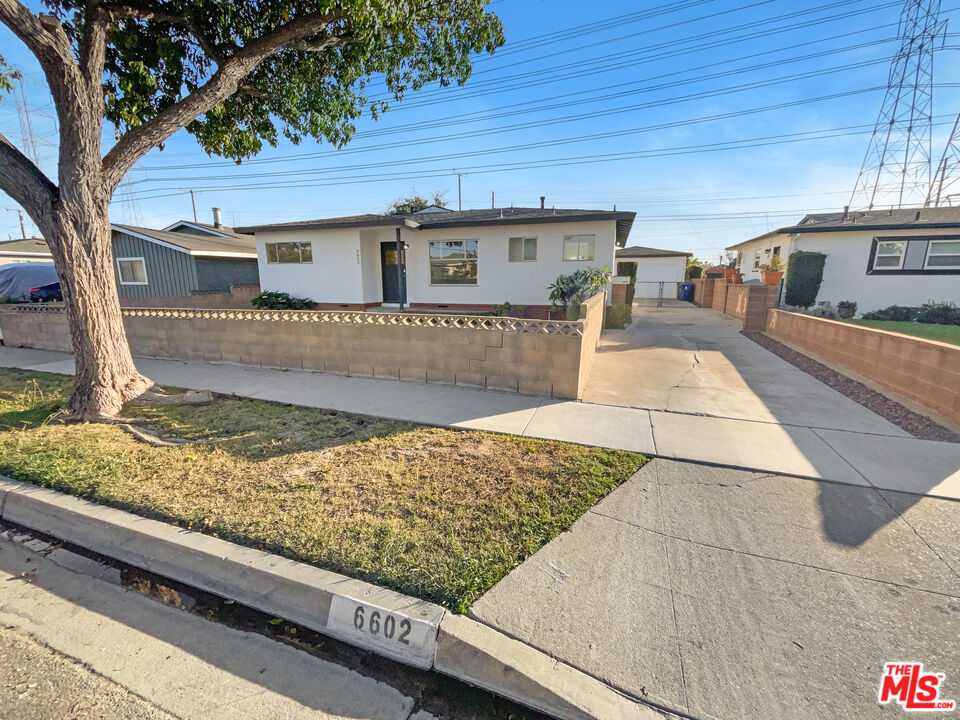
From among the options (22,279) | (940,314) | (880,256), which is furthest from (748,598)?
(22,279)

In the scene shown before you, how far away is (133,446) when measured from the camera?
169 inches

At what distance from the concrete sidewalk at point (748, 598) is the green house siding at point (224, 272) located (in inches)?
720

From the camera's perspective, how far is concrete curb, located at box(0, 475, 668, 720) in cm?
186

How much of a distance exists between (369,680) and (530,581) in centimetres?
99

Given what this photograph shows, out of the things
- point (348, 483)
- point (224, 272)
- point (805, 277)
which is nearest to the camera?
point (348, 483)

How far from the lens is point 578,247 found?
481 inches

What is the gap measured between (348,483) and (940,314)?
19.7m

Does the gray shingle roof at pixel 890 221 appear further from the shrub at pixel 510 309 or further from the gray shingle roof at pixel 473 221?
the shrub at pixel 510 309

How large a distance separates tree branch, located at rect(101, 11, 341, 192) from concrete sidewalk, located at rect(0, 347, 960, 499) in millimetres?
3286

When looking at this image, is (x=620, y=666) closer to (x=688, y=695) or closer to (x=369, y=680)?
(x=688, y=695)

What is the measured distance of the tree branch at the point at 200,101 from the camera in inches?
200

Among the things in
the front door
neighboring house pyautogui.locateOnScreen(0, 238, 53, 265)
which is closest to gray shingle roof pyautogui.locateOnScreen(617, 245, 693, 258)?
the front door

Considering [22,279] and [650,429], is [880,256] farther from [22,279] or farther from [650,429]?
[22,279]
